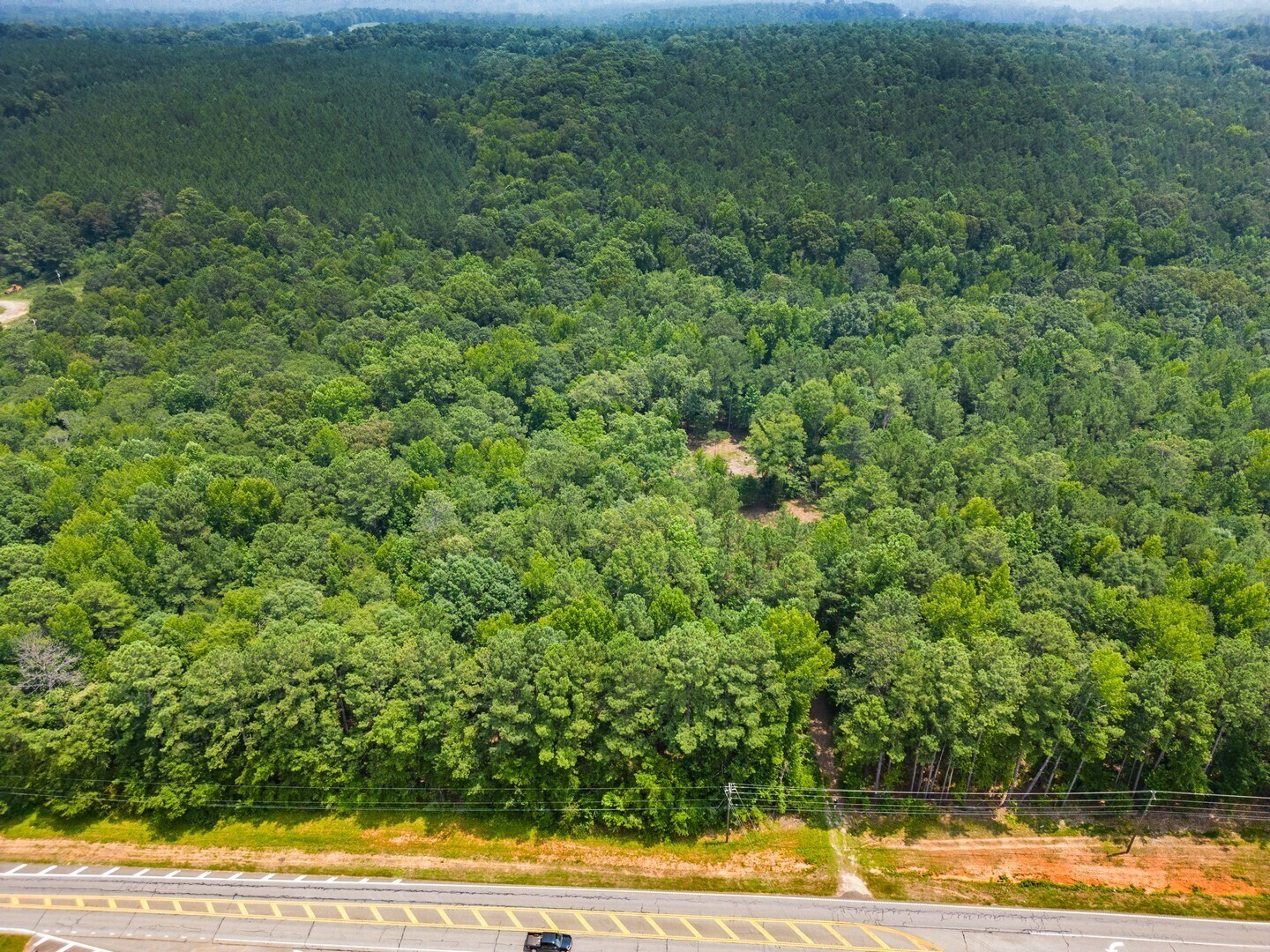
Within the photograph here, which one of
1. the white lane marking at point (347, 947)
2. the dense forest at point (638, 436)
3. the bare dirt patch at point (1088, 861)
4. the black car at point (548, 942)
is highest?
the dense forest at point (638, 436)

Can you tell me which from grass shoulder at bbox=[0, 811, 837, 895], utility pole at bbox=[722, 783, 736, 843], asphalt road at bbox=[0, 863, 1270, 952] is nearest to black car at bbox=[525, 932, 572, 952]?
asphalt road at bbox=[0, 863, 1270, 952]

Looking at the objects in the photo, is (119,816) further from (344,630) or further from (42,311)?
(42,311)

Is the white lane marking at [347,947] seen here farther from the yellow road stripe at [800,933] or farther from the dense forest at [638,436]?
the yellow road stripe at [800,933]

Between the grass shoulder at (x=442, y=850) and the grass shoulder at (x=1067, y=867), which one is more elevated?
the grass shoulder at (x=442, y=850)

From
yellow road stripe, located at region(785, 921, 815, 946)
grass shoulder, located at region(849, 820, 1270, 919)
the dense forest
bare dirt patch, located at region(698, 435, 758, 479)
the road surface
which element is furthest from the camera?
the road surface

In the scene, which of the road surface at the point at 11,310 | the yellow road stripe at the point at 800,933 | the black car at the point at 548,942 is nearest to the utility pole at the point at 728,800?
the yellow road stripe at the point at 800,933

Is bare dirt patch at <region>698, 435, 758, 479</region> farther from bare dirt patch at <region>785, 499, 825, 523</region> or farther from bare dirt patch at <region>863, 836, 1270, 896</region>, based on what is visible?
bare dirt patch at <region>863, 836, 1270, 896</region>

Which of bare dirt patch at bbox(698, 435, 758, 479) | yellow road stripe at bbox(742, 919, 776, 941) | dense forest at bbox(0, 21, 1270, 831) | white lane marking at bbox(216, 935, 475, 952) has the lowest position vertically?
yellow road stripe at bbox(742, 919, 776, 941)
